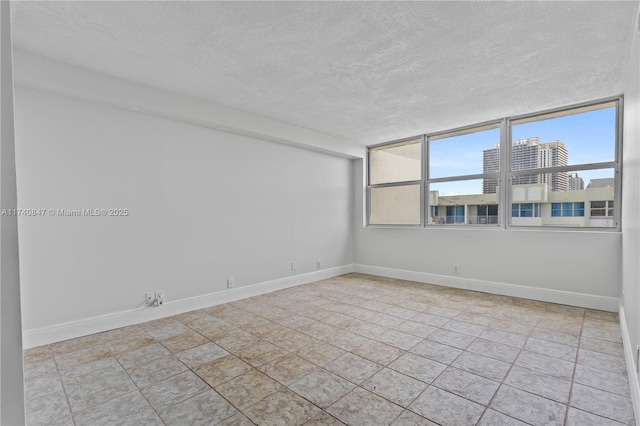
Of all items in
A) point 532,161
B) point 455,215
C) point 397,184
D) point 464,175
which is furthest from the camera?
point 397,184

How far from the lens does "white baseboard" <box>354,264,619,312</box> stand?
3740mm

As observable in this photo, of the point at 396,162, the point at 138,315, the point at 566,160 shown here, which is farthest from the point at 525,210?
the point at 138,315

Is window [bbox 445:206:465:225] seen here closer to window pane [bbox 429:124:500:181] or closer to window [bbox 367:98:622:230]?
window [bbox 367:98:622:230]

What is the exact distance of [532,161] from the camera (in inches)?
169

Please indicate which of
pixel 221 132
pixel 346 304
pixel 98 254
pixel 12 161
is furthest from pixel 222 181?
pixel 12 161

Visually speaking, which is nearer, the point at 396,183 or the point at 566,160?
the point at 566,160

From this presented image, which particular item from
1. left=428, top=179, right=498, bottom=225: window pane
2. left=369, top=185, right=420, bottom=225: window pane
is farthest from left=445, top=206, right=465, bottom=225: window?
left=369, top=185, right=420, bottom=225: window pane

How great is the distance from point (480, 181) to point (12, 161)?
16.8 ft

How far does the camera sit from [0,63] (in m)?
0.97

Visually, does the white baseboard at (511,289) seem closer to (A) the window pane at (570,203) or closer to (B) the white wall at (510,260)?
(B) the white wall at (510,260)

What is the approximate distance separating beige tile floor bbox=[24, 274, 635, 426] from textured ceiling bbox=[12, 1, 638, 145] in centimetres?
255

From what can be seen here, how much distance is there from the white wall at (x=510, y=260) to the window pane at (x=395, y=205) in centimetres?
26

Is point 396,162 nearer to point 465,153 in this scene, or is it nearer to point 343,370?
point 465,153

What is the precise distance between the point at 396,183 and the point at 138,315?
179 inches
